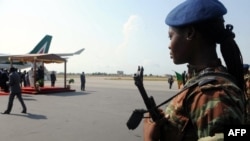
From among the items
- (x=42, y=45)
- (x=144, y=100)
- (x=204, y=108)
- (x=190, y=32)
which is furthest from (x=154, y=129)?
(x=42, y=45)

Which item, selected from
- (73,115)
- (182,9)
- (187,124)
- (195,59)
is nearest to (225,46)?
(195,59)

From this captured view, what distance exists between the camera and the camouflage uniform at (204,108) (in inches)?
47.0

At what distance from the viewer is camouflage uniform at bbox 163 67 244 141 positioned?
3.92ft

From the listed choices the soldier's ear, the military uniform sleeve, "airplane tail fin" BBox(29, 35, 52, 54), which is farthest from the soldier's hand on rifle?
"airplane tail fin" BBox(29, 35, 52, 54)

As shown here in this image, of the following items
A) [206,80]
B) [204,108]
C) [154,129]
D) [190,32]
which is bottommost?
[154,129]

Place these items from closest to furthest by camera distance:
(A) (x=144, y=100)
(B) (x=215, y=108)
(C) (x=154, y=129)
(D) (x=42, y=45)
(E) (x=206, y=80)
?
(B) (x=215, y=108), (E) (x=206, y=80), (C) (x=154, y=129), (A) (x=144, y=100), (D) (x=42, y=45)

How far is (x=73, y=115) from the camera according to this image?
10.8m

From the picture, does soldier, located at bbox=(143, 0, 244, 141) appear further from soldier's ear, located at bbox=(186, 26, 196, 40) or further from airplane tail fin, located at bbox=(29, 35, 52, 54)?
airplane tail fin, located at bbox=(29, 35, 52, 54)

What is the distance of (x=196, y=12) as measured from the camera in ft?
4.66

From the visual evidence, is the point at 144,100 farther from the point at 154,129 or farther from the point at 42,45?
the point at 42,45

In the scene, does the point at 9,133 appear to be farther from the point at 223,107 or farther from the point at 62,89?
the point at 62,89

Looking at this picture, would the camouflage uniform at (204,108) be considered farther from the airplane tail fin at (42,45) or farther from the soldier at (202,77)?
the airplane tail fin at (42,45)

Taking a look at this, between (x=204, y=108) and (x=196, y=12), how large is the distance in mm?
441

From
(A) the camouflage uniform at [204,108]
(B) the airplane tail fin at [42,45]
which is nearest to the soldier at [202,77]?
(A) the camouflage uniform at [204,108]
